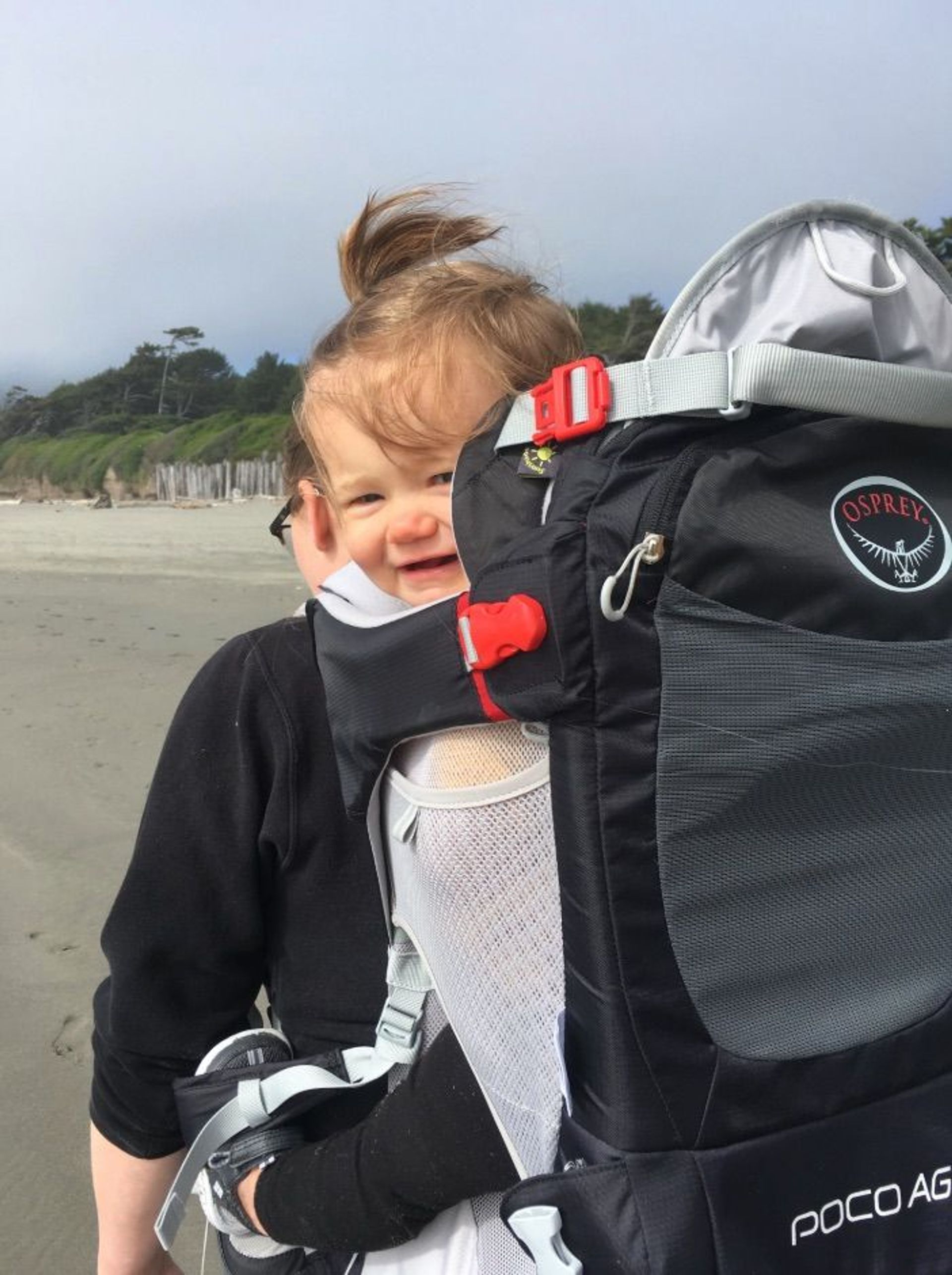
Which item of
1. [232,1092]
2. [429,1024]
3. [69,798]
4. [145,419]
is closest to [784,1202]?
[429,1024]

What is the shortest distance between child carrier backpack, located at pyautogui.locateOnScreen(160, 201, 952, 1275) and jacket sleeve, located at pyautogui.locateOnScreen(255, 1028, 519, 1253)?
0.28 ft

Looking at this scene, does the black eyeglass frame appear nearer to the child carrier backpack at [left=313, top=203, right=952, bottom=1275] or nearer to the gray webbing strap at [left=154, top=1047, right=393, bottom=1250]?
the child carrier backpack at [left=313, top=203, right=952, bottom=1275]

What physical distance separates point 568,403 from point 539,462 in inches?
2.4

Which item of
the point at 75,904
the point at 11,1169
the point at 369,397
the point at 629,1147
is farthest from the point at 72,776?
the point at 629,1147

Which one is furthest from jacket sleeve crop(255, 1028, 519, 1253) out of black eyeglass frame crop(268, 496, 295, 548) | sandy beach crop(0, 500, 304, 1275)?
sandy beach crop(0, 500, 304, 1275)

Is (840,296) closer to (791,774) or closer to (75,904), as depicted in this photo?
(791,774)

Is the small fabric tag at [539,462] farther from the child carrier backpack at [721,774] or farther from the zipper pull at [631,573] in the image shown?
the zipper pull at [631,573]

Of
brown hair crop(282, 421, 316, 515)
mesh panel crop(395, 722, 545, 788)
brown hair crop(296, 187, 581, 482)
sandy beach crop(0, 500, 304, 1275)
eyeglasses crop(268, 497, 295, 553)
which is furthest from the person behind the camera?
sandy beach crop(0, 500, 304, 1275)

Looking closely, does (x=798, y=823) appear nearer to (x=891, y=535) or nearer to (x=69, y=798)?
(x=891, y=535)

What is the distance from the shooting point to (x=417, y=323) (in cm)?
134

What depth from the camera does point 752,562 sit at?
35.5 inches

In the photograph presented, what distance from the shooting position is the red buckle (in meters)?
0.90

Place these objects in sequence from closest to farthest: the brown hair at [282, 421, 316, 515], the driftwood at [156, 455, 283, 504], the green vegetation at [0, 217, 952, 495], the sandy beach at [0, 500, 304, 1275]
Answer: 1. the brown hair at [282, 421, 316, 515]
2. the sandy beach at [0, 500, 304, 1275]
3. the driftwood at [156, 455, 283, 504]
4. the green vegetation at [0, 217, 952, 495]

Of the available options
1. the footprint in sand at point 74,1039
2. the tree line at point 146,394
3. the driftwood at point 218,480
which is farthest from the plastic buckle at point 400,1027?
the tree line at point 146,394
